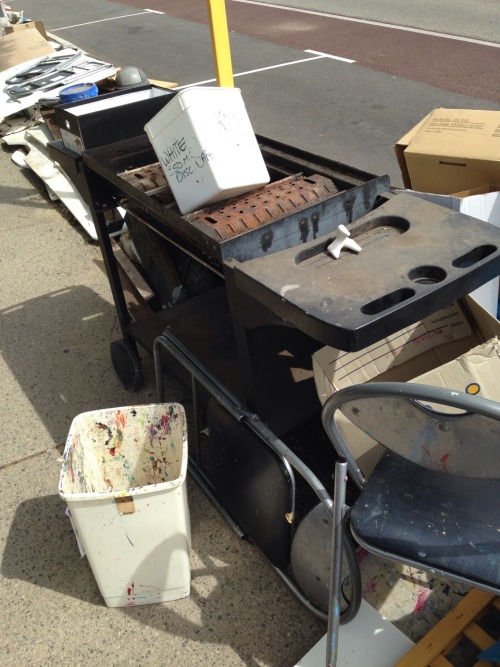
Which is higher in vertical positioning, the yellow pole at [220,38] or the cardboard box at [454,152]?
the yellow pole at [220,38]

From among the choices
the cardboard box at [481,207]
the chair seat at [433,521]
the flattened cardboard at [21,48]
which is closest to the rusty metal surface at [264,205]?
the cardboard box at [481,207]

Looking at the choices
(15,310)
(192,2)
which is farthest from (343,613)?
(192,2)

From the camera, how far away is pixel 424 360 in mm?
1955

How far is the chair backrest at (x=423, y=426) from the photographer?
1144mm

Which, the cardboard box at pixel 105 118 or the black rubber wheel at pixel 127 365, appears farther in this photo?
the black rubber wheel at pixel 127 365

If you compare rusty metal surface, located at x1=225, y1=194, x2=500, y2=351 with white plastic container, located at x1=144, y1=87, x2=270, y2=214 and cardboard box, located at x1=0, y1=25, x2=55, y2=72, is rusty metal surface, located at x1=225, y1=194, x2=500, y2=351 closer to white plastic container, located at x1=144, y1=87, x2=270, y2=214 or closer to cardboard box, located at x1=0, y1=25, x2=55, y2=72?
white plastic container, located at x1=144, y1=87, x2=270, y2=214

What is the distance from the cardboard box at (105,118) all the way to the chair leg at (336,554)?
1698 millimetres

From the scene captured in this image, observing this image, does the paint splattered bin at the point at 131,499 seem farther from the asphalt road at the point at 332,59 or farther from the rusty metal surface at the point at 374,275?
the asphalt road at the point at 332,59

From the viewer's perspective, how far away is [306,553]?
1732mm

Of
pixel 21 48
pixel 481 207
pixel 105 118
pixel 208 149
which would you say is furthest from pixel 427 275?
pixel 21 48

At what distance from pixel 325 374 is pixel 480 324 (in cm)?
51

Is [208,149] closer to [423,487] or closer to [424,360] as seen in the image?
[424,360]

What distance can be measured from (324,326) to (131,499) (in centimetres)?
74

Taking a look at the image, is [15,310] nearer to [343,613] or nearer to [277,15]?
[343,613]
